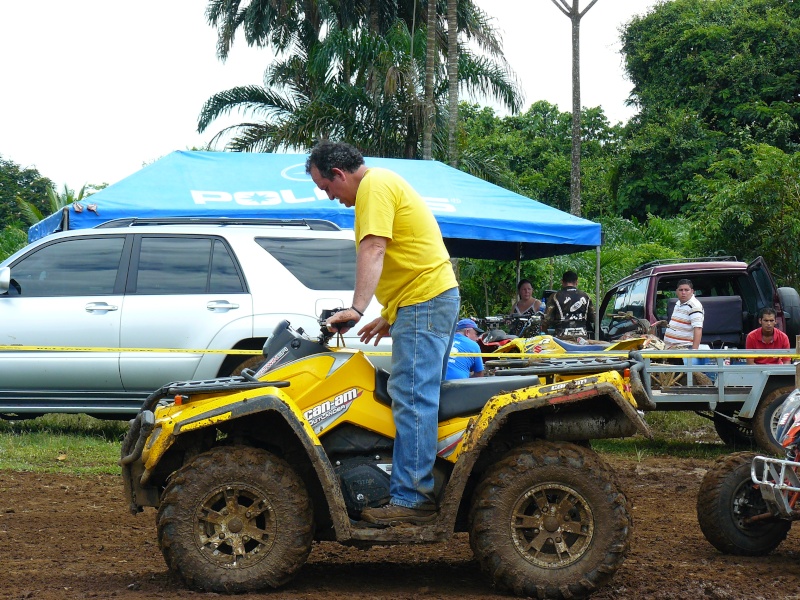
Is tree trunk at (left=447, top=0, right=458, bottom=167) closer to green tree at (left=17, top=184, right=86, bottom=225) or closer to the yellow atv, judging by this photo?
green tree at (left=17, top=184, right=86, bottom=225)

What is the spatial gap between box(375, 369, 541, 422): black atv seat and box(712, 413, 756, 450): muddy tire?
6442 mm

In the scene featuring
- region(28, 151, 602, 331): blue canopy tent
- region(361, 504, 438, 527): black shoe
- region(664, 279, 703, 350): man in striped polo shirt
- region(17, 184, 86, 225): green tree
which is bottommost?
region(361, 504, 438, 527): black shoe

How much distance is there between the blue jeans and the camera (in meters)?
4.59

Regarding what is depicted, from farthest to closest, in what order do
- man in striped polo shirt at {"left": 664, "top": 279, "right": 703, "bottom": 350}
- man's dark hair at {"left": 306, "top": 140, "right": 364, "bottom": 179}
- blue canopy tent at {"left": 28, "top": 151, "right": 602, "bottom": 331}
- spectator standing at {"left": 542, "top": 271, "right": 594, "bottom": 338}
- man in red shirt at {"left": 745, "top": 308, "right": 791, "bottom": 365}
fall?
spectator standing at {"left": 542, "top": 271, "right": 594, "bottom": 338}, blue canopy tent at {"left": 28, "top": 151, "right": 602, "bottom": 331}, man in striped polo shirt at {"left": 664, "top": 279, "right": 703, "bottom": 350}, man in red shirt at {"left": 745, "top": 308, "right": 791, "bottom": 365}, man's dark hair at {"left": 306, "top": 140, "right": 364, "bottom": 179}

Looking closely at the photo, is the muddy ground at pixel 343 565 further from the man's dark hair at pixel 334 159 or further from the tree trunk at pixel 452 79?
the tree trunk at pixel 452 79

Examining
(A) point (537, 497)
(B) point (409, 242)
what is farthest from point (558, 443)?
(B) point (409, 242)

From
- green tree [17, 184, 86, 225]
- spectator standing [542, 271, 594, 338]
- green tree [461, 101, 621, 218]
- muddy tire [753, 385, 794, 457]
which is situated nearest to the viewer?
muddy tire [753, 385, 794, 457]

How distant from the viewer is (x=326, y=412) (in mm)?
4691

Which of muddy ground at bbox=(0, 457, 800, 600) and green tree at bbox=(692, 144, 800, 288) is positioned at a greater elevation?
green tree at bbox=(692, 144, 800, 288)

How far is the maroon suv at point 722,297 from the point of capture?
40.6 feet

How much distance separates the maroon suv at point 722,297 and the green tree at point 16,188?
3945 cm

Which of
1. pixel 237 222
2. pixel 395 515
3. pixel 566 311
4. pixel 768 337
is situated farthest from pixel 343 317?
pixel 566 311

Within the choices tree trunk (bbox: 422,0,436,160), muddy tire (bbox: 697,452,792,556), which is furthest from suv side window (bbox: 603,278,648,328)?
tree trunk (bbox: 422,0,436,160)

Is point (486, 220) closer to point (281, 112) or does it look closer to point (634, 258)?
point (634, 258)
